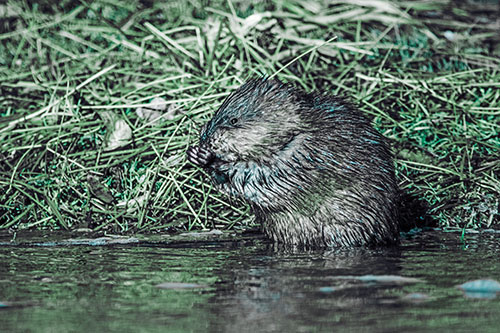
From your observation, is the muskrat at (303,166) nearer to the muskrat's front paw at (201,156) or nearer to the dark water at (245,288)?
the muskrat's front paw at (201,156)

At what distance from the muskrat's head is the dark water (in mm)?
483

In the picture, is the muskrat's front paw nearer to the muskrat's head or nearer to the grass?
the muskrat's head

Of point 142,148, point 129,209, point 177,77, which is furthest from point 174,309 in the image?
point 177,77

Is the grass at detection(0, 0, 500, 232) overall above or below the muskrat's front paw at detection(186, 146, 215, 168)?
above

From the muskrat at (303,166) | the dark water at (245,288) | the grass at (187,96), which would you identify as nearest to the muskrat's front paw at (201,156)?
the muskrat at (303,166)

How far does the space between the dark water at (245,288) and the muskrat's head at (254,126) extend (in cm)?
48

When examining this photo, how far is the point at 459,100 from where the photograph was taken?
21.9 ft

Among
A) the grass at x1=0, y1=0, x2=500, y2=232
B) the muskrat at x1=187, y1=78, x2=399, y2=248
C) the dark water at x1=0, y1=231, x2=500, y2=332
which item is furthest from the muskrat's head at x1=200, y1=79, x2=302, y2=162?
the grass at x1=0, y1=0, x2=500, y2=232

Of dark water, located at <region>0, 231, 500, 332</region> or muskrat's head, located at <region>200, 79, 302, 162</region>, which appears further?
muskrat's head, located at <region>200, 79, 302, 162</region>

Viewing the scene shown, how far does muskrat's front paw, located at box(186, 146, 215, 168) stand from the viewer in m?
4.65

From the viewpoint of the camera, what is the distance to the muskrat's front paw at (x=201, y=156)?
4.65m

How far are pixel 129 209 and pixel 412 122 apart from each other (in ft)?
6.98

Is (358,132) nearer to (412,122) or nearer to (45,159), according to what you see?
(412,122)

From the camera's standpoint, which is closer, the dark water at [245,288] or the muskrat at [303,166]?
the dark water at [245,288]
